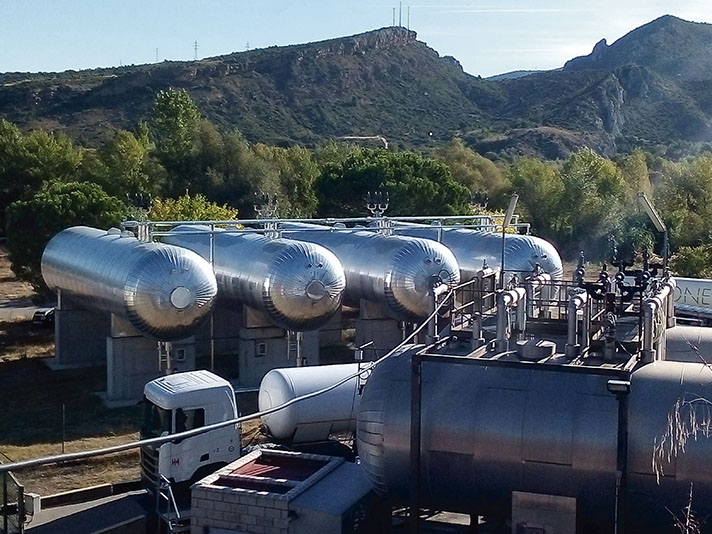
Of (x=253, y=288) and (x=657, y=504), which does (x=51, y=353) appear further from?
(x=657, y=504)

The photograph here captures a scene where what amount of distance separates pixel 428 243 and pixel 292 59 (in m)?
117

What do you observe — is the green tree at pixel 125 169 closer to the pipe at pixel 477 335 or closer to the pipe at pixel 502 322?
the pipe at pixel 477 335

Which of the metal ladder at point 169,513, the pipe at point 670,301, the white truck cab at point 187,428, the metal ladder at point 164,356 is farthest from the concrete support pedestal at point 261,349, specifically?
the pipe at point 670,301

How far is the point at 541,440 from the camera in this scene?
1179 cm

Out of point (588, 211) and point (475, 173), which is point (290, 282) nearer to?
point (588, 211)

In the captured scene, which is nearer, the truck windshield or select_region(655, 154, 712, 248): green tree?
the truck windshield

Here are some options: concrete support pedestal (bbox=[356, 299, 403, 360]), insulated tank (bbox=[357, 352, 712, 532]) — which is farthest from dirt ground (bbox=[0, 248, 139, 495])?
insulated tank (bbox=[357, 352, 712, 532])

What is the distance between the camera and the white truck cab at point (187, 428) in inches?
655

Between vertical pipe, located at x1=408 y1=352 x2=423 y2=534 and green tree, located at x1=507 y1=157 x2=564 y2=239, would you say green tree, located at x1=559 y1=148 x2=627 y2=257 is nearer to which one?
green tree, located at x1=507 y1=157 x2=564 y2=239

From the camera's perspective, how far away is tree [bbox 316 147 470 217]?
5222cm

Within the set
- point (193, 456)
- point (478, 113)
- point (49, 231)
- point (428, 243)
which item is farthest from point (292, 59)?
point (193, 456)

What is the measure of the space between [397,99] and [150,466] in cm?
13100

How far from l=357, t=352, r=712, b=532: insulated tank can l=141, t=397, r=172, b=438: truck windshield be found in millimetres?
5488

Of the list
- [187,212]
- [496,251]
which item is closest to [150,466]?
[496,251]
